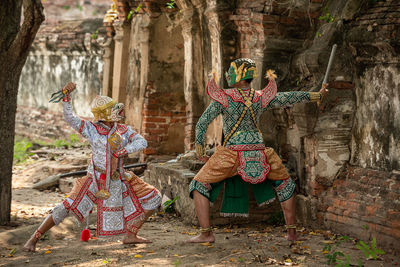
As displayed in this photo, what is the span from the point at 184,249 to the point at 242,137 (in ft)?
3.58

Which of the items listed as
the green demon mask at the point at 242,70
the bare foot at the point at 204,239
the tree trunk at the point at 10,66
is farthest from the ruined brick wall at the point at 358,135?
the tree trunk at the point at 10,66

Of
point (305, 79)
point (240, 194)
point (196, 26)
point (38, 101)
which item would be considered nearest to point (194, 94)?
point (196, 26)

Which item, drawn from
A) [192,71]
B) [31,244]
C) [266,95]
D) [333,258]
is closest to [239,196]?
[266,95]

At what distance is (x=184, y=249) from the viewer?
4613 millimetres

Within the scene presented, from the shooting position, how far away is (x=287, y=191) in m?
4.77

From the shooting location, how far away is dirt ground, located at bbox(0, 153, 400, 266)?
4.22 m

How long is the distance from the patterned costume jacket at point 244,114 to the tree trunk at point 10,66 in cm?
236

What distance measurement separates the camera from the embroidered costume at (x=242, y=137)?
470cm

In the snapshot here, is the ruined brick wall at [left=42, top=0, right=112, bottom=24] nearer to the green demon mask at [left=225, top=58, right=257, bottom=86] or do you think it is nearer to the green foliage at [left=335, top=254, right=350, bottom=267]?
the green demon mask at [left=225, top=58, right=257, bottom=86]

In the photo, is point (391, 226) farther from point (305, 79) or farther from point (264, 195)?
point (305, 79)

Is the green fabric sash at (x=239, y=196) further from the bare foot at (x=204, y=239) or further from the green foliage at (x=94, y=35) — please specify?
the green foliage at (x=94, y=35)

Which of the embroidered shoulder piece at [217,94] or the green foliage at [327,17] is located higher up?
the green foliage at [327,17]

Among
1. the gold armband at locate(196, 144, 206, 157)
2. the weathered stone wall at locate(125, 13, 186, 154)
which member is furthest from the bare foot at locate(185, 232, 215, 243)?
the weathered stone wall at locate(125, 13, 186, 154)

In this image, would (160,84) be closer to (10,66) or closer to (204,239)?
(10,66)
